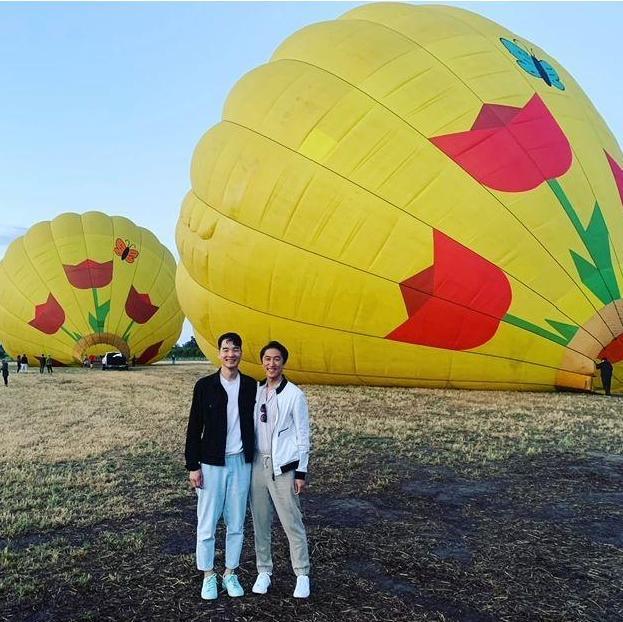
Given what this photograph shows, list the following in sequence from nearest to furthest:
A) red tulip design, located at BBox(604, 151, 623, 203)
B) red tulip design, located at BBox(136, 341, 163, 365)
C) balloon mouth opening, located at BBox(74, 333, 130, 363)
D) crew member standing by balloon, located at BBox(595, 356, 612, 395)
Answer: crew member standing by balloon, located at BBox(595, 356, 612, 395) < red tulip design, located at BBox(604, 151, 623, 203) < balloon mouth opening, located at BBox(74, 333, 130, 363) < red tulip design, located at BBox(136, 341, 163, 365)

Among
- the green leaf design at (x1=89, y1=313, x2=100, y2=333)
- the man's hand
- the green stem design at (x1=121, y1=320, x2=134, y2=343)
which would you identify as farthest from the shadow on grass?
the green stem design at (x1=121, y1=320, x2=134, y2=343)

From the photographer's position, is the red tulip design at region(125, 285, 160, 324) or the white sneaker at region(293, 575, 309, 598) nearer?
the white sneaker at region(293, 575, 309, 598)

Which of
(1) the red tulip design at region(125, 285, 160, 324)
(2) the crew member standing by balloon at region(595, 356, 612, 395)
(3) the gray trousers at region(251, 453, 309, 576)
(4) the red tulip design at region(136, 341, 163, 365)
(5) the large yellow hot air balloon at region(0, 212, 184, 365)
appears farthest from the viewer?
(4) the red tulip design at region(136, 341, 163, 365)

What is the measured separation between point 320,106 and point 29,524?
24.5 feet

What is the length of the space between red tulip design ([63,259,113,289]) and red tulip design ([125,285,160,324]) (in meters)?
0.97

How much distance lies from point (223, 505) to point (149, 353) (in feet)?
68.6

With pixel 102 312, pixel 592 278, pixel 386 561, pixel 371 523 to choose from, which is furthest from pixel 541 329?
pixel 102 312

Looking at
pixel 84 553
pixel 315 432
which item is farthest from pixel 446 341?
pixel 84 553

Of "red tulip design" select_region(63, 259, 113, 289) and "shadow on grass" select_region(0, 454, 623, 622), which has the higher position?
"red tulip design" select_region(63, 259, 113, 289)

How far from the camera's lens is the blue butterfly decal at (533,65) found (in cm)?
992

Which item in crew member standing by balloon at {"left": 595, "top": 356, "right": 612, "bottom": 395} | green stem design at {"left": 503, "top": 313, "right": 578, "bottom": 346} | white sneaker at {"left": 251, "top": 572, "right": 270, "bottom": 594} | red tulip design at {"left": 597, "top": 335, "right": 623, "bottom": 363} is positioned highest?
green stem design at {"left": 503, "top": 313, "right": 578, "bottom": 346}

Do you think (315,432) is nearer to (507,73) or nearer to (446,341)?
(446,341)

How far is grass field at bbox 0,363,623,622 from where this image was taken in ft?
9.71

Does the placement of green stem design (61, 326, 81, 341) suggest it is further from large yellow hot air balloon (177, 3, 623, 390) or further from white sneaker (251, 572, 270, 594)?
white sneaker (251, 572, 270, 594)
